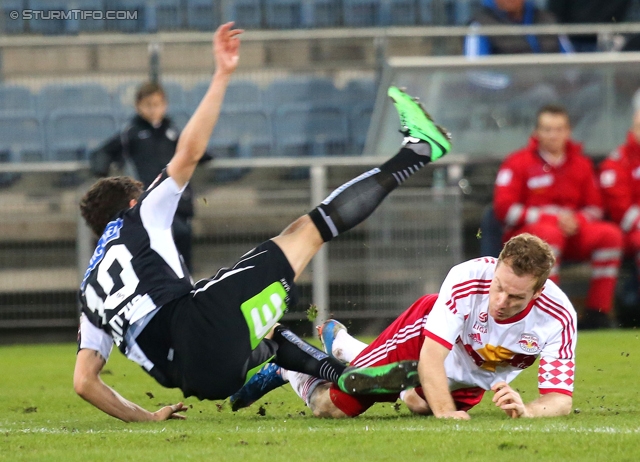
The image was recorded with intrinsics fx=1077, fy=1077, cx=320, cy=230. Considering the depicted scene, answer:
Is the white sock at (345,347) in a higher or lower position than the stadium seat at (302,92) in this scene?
lower

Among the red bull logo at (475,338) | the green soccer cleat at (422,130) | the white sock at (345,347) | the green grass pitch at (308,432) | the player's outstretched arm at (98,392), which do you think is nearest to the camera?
the green grass pitch at (308,432)

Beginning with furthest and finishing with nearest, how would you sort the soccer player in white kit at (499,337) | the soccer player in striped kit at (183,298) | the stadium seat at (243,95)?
1. the stadium seat at (243,95)
2. the soccer player in striped kit at (183,298)
3. the soccer player in white kit at (499,337)

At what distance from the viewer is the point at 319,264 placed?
34.7 ft

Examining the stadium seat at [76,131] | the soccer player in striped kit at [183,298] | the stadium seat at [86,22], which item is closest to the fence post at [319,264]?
the stadium seat at [76,131]

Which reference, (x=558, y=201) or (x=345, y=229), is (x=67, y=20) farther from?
(x=345, y=229)

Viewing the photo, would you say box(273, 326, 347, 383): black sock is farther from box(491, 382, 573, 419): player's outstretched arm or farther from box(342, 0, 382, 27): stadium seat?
box(342, 0, 382, 27): stadium seat

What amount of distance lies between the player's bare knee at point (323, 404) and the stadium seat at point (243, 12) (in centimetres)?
784

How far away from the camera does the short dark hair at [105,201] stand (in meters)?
5.79

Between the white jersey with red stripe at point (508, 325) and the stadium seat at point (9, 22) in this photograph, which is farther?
the stadium seat at point (9, 22)

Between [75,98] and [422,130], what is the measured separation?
609 cm

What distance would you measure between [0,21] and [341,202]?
27.4 feet

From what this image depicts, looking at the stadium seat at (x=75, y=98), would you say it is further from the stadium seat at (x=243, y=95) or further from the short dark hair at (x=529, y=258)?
the short dark hair at (x=529, y=258)

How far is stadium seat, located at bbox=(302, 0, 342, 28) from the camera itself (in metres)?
13.1

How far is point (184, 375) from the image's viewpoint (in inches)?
212
